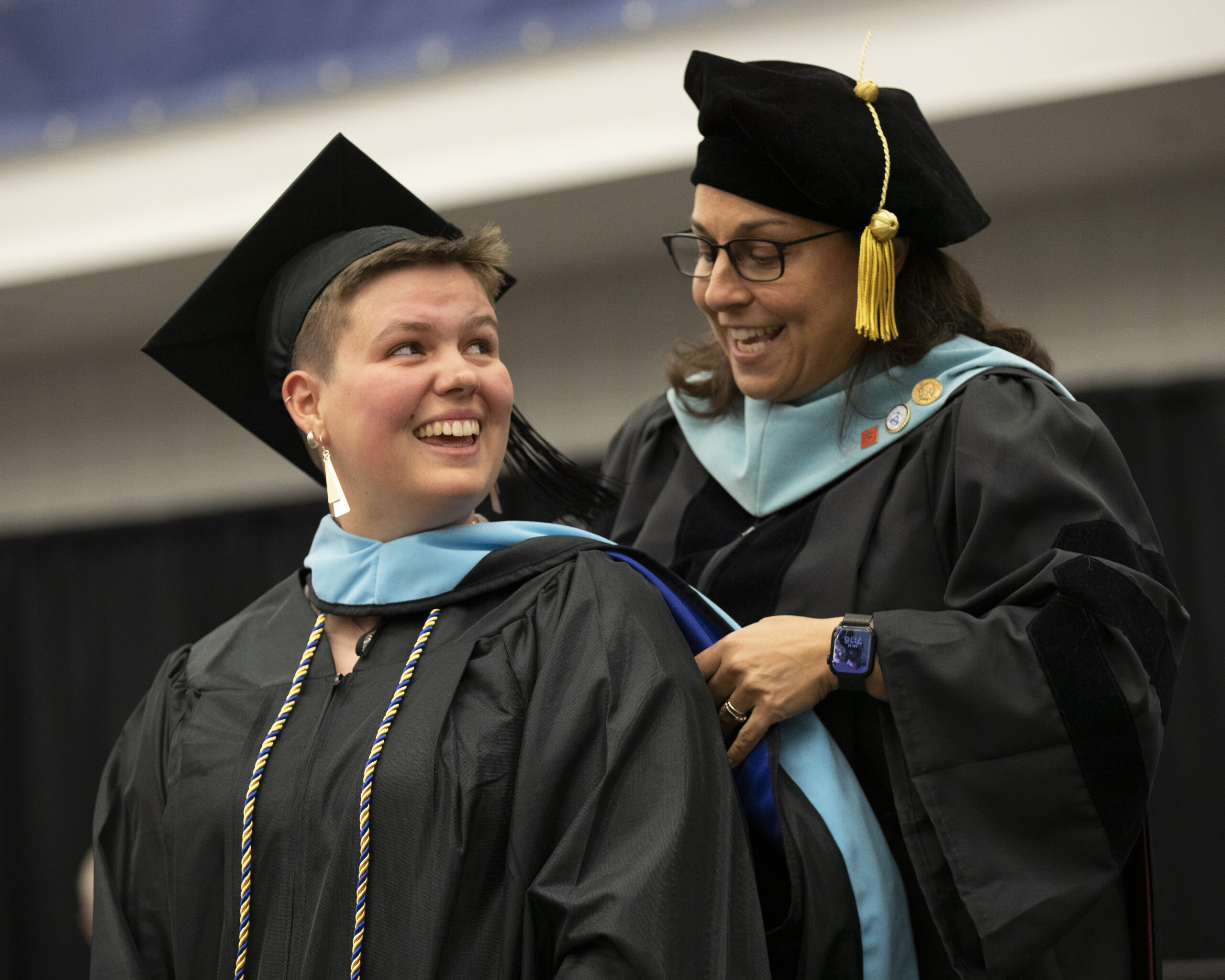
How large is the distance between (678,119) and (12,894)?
193 inches

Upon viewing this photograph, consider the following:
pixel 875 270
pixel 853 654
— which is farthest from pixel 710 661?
pixel 875 270

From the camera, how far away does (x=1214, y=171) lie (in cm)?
486

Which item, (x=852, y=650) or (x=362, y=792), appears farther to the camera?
(x=852, y=650)

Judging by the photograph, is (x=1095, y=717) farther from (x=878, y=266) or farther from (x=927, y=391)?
(x=878, y=266)

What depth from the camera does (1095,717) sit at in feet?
5.62

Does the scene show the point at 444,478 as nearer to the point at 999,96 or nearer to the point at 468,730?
the point at 468,730

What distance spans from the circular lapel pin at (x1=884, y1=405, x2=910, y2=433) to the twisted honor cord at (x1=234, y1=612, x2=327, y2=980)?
3.28 ft

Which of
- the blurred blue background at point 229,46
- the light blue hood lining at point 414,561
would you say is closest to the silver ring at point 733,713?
the light blue hood lining at point 414,561

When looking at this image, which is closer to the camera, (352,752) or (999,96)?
(352,752)

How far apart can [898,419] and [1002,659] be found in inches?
19.1

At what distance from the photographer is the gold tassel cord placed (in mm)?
2082

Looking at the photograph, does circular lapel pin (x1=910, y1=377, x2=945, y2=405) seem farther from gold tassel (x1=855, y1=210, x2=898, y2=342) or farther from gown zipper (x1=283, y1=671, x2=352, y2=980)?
gown zipper (x1=283, y1=671, x2=352, y2=980)

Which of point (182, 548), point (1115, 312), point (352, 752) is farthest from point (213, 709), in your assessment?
point (182, 548)

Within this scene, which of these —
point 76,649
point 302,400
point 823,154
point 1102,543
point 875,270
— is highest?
point 823,154
